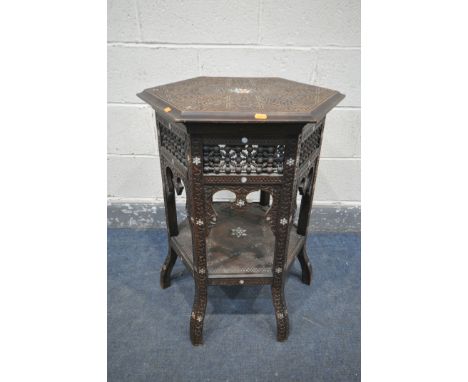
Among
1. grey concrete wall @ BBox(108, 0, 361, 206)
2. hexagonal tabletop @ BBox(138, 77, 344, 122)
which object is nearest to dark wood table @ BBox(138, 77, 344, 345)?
hexagonal tabletop @ BBox(138, 77, 344, 122)

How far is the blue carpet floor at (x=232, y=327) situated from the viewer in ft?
3.76

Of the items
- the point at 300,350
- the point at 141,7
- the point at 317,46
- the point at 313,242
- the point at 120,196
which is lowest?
the point at 300,350

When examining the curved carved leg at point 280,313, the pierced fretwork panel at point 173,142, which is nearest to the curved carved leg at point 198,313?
the curved carved leg at point 280,313

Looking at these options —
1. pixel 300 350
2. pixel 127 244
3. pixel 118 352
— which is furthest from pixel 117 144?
pixel 300 350

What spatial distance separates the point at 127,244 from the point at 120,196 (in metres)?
0.27

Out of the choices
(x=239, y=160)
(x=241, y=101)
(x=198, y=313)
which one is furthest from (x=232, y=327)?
(x=241, y=101)

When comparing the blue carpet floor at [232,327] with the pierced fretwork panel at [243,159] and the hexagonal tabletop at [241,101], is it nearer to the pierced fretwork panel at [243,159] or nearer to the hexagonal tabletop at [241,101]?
the pierced fretwork panel at [243,159]

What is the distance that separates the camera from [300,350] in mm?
1219

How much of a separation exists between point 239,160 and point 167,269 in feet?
2.51

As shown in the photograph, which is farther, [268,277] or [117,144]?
[117,144]

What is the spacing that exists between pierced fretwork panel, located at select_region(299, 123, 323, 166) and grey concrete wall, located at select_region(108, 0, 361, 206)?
20.0 inches

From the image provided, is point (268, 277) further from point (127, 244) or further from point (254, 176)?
point (127, 244)

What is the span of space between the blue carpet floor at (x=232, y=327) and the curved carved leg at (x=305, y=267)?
0.03 meters

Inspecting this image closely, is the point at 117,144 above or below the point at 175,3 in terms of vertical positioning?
below
